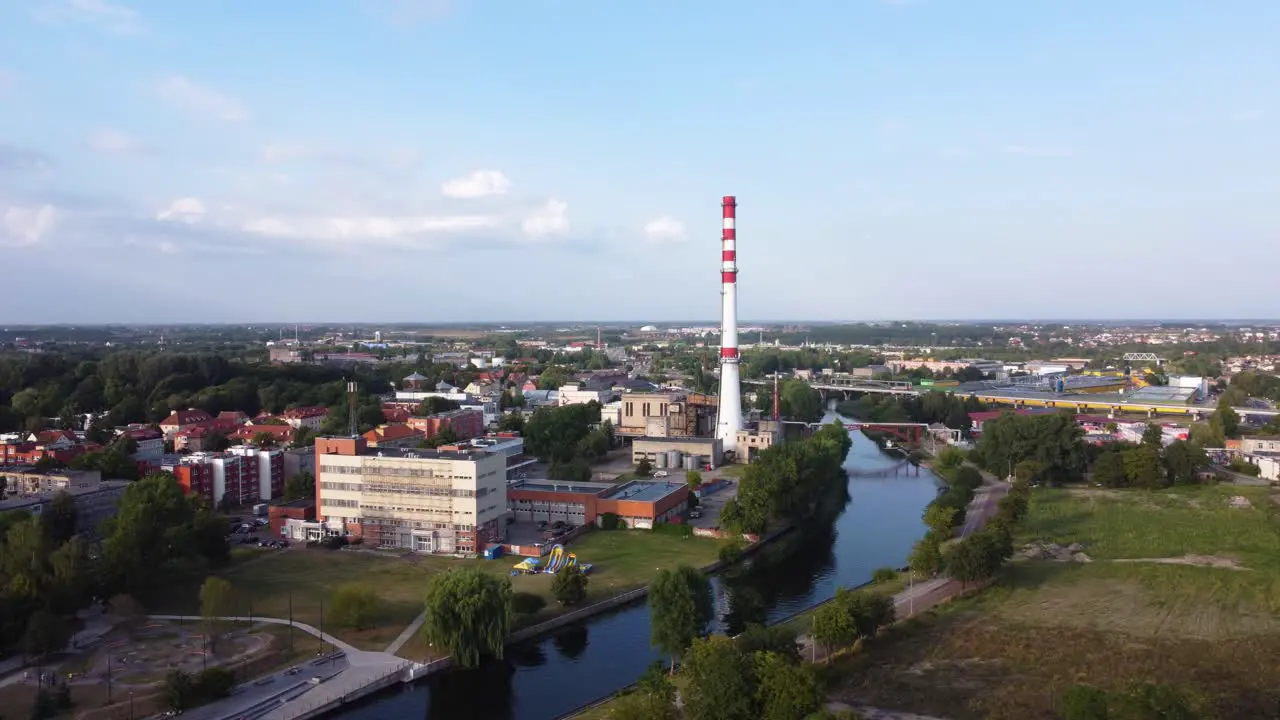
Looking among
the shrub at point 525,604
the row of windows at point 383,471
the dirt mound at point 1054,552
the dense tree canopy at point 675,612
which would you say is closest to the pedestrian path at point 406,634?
the shrub at point 525,604

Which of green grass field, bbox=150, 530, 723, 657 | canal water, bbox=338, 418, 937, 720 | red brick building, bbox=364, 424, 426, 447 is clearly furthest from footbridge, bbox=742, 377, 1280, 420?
green grass field, bbox=150, 530, 723, 657

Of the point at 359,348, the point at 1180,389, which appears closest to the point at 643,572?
the point at 1180,389

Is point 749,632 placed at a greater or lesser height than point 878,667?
greater

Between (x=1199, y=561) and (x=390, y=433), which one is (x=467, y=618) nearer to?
(x=1199, y=561)

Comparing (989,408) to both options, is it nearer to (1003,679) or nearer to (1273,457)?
(1273,457)

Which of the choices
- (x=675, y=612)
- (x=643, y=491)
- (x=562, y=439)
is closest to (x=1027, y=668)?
(x=675, y=612)

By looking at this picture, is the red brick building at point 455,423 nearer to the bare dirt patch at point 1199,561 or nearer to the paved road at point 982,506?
the paved road at point 982,506

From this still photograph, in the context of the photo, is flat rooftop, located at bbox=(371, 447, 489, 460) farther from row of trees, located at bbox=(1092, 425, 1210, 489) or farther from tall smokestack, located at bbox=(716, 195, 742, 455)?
row of trees, located at bbox=(1092, 425, 1210, 489)
